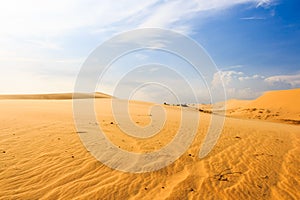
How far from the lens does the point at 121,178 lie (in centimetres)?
577

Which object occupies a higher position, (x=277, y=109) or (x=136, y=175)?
(x=277, y=109)

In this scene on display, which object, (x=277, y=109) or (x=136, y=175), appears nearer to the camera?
(x=136, y=175)

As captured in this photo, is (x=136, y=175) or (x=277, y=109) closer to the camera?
(x=136, y=175)

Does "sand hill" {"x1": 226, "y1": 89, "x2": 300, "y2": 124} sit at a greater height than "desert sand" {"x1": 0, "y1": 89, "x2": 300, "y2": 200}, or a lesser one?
greater

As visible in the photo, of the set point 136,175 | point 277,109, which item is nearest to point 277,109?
point 277,109

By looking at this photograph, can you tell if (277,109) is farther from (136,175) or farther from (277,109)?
(136,175)

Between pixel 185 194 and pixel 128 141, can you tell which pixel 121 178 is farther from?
Result: pixel 128 141

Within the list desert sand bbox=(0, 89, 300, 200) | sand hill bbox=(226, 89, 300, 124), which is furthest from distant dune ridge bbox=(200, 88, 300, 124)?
desert sand bbox=(0, 89, 300, 200)

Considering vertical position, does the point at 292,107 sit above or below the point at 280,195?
above

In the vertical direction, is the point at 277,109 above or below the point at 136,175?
above

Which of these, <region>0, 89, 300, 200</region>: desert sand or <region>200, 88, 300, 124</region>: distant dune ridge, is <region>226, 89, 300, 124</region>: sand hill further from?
<region>0, 89, 300, 200</region>: desert sand

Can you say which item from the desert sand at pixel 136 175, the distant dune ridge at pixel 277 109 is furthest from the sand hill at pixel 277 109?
the desert sand at pixel 136 175

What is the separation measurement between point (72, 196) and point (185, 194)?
7.85 ft

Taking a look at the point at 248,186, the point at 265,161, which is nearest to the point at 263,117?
the point at 265,161
